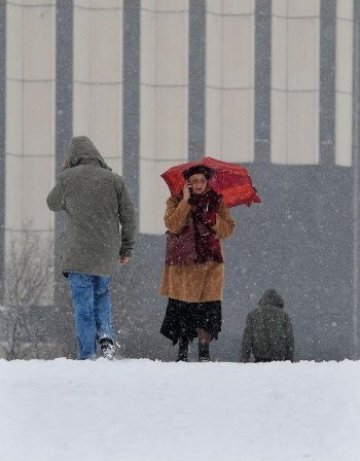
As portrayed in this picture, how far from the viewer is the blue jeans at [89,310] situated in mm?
10555

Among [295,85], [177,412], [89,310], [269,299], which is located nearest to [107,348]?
[89,310]

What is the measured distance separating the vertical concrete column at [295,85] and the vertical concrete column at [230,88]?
2.94ft

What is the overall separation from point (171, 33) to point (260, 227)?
24.9 ft

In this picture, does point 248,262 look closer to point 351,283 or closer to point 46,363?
point 351,283

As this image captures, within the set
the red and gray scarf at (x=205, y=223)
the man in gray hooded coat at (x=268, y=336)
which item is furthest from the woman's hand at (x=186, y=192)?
the man in gray hooded coat at (x=268, y=336)

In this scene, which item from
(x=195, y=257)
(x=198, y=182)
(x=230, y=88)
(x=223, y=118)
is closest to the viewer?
(x=198, y=182)

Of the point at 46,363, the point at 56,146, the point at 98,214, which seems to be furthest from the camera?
the point at 56,146

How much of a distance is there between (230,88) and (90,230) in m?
48.6

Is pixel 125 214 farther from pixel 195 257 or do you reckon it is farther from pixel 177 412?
pixel 177 412

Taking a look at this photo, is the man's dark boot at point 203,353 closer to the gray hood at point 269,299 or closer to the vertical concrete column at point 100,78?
the gray hood at point 269,299

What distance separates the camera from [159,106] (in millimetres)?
58031

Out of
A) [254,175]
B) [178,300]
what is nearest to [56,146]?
[254,175]

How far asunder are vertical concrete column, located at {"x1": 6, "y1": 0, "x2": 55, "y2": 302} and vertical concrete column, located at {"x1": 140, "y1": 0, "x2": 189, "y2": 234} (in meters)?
3.24

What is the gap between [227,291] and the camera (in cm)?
Answer: 5800
